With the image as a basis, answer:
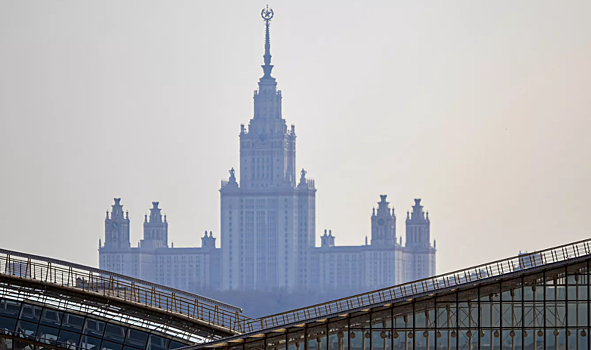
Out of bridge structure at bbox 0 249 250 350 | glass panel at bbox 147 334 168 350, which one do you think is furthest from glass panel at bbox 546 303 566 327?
glass panel at bbox 147 334 168 350

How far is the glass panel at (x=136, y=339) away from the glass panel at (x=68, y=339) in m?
2.30

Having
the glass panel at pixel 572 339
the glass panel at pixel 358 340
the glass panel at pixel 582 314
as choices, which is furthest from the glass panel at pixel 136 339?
the glass panel at pixel 582 314

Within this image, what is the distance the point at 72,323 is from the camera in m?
69.8

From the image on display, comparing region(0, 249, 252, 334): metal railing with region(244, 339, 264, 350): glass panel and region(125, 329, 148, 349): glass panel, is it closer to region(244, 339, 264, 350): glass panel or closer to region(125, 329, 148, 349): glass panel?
region(125, 329, 148, 349): glass panel

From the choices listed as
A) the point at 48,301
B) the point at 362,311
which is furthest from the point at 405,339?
the point at 48,301

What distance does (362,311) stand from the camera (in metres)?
62.9

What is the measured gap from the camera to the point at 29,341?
228 feet

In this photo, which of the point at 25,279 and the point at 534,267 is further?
the point at 25,279

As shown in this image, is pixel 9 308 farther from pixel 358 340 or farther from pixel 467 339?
pixel 467 339

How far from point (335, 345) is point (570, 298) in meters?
10.3

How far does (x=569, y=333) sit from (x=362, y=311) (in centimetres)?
891

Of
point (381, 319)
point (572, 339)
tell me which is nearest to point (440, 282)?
point (381, 319)

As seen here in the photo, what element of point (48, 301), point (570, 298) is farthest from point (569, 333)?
point (48, 301)

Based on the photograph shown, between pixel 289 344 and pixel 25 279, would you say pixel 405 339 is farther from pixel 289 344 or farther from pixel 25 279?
pixel 25 279
